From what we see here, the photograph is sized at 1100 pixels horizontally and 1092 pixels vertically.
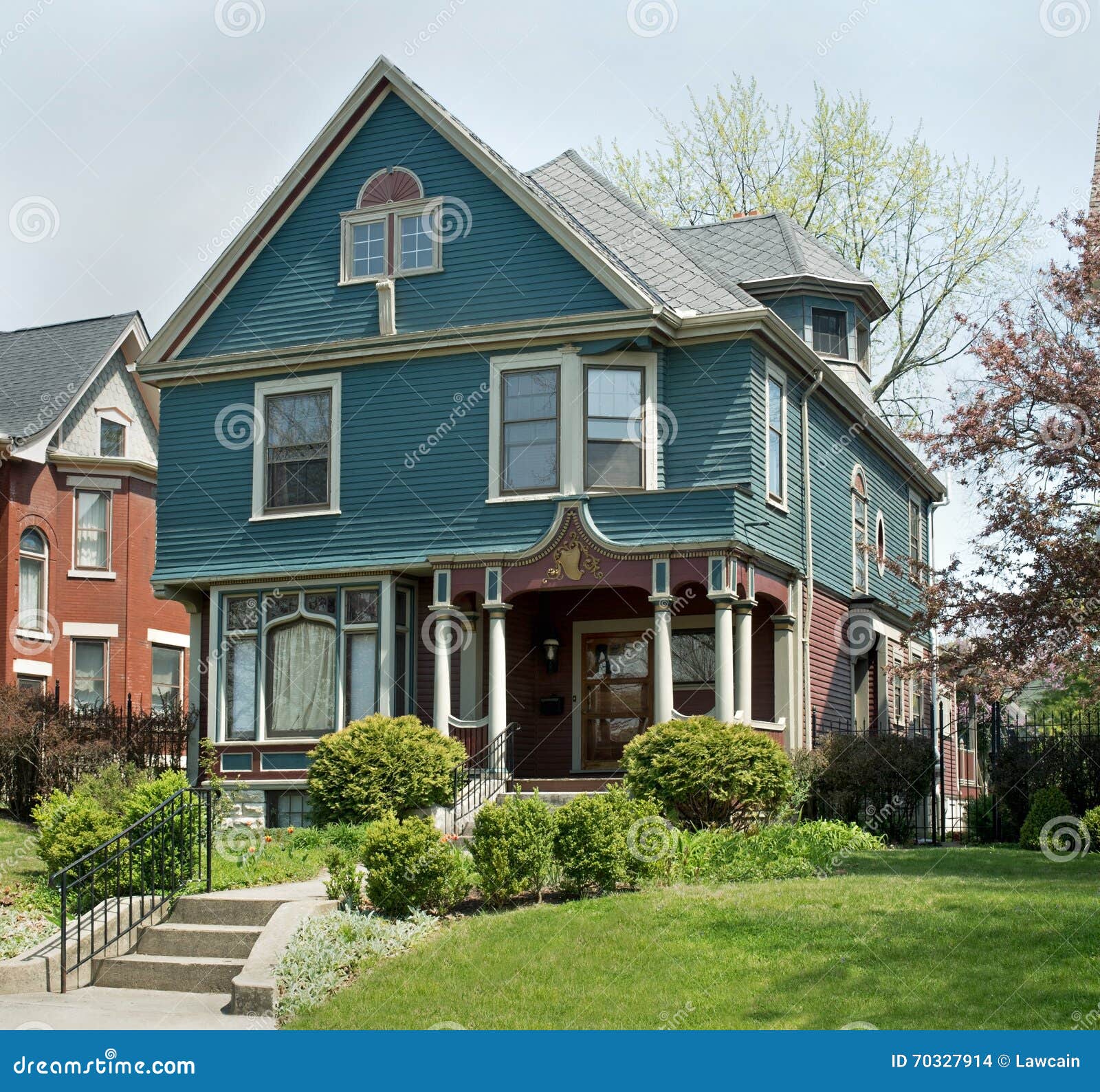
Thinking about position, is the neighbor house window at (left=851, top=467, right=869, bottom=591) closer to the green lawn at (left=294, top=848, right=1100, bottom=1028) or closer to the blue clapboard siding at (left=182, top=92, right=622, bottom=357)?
the blue clapboard siding at (left=182, top=92, right=622, bottom=357)

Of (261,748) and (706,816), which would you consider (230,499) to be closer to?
(261,748)

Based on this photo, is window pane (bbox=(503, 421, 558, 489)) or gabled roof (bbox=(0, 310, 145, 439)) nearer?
window pane (bbox=(503, 421, 558, 489))

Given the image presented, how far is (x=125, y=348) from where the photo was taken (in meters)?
32.6

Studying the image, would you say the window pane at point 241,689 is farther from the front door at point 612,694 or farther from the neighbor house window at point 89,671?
the neighbor house window at point 89,671

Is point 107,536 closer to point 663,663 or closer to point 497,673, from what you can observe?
point 497,673

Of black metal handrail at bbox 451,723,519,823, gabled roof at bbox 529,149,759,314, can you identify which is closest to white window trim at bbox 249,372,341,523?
black metal handrail at bbox 451,723,519,823

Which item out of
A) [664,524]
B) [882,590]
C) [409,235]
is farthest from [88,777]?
[882,590]

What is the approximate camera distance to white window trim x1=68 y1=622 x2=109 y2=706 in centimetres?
3019

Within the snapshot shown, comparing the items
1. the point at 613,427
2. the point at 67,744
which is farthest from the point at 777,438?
the point at 67,744

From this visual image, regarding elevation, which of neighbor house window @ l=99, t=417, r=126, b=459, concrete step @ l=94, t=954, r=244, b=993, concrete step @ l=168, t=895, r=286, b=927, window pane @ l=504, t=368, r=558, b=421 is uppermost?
neighbor house window @ l=99, t=417, r=126, b=459

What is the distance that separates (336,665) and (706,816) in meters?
7.24

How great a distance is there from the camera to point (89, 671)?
100 ft

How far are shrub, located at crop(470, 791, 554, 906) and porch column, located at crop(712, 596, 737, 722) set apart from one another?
6.32 meters

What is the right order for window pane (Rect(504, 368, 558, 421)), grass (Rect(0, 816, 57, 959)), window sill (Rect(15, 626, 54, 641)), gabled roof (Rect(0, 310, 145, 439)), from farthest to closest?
gabled roof (Rect(0, 310, 145, 439)), window sill (Rect(15, 626, 54, 641)), window pane (Rect(504, 368, 558, 421)), grass (Rect(0, 816, 57, 959))
